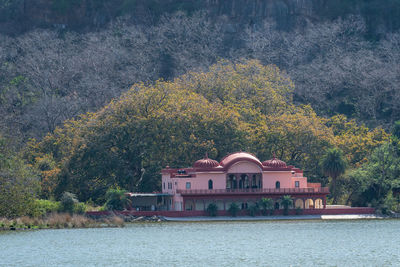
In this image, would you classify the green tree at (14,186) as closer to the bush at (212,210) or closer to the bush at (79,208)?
the bush at (79,208)

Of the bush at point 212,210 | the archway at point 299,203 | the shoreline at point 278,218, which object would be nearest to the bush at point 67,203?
the shoreline at point 278,218

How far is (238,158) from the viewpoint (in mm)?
105250

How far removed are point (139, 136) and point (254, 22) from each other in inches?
→ 2246

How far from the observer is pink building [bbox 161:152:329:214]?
346 feet

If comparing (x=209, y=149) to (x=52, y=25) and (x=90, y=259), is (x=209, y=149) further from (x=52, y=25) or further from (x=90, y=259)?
(x=52, y=25)

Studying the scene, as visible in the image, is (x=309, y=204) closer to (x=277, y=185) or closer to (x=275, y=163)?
(x=277, y=185)

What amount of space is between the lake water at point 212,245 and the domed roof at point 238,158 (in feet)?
33.6

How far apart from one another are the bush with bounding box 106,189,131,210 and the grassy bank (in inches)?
225

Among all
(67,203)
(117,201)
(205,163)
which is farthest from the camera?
(205,163)

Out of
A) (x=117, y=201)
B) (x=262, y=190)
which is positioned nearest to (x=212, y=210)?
(x=262, y=190)

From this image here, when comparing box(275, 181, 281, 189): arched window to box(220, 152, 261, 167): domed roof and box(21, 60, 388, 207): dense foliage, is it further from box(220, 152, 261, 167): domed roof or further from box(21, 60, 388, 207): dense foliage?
box(21, 60, 388, 207): dense foliage

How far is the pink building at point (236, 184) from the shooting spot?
346ft

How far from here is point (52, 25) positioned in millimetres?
167250

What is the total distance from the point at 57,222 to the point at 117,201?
12755 mm
